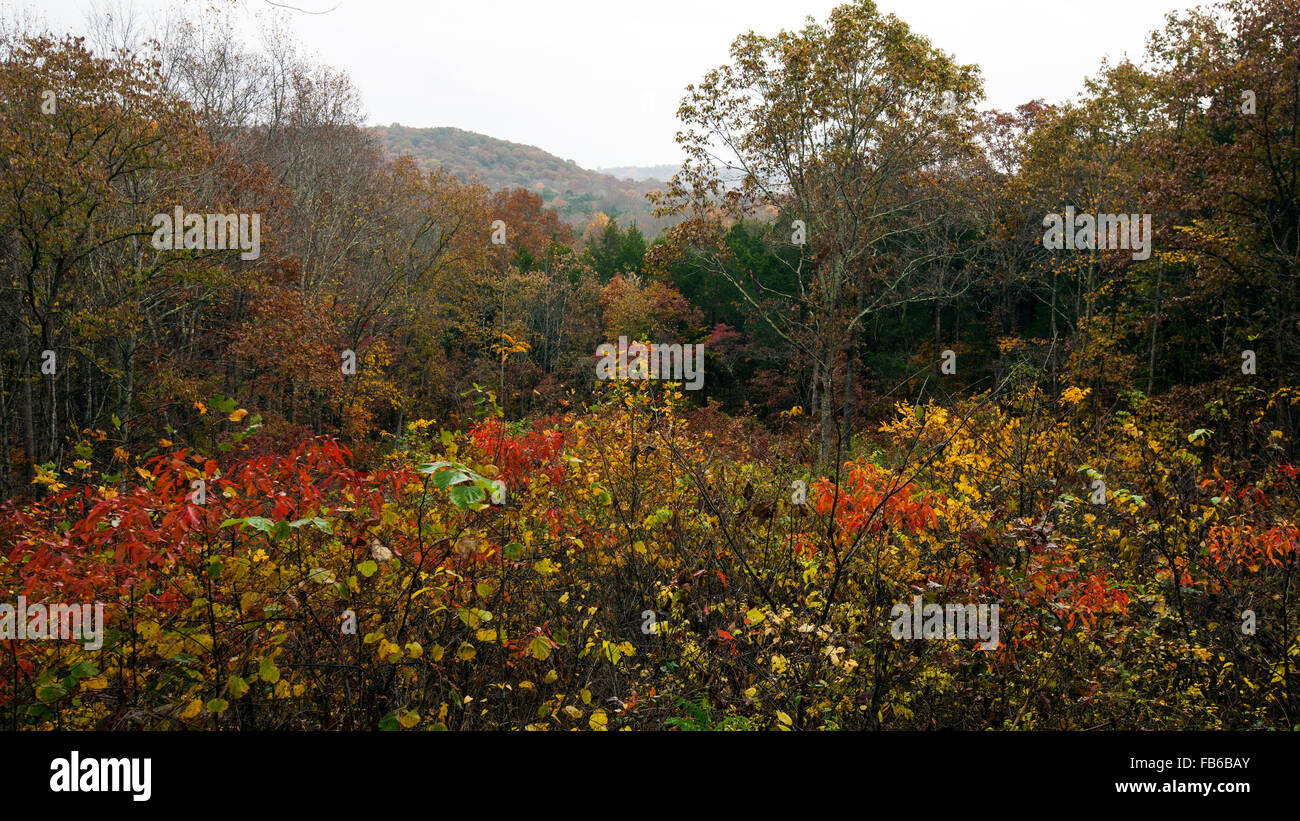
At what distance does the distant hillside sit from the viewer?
90.4 m

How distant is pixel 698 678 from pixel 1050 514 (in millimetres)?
3321

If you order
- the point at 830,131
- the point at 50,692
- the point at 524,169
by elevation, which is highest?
the point at 524,169

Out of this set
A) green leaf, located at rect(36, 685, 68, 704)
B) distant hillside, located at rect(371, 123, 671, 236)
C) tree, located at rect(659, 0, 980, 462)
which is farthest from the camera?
distant hillside, located at rect(371, 123, 671, 236)

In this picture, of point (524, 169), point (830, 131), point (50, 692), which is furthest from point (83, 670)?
point (524, 169)

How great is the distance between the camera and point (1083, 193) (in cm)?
1898

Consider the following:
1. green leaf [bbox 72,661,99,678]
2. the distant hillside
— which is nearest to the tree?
green leaf [bbox 72,661,99,678]

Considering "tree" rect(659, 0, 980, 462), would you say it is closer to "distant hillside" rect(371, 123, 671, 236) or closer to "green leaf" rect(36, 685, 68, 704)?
"green leaf" rect(36, 685, 68, 704)

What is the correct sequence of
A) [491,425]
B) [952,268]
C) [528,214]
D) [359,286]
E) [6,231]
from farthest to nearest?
1. [528,214]
2. [952,268]
3. [359,286]
4. [6,231]
5. [491,425]

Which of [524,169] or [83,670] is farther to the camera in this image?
[524,169]

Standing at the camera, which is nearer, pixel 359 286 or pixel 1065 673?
pixel 1065 673

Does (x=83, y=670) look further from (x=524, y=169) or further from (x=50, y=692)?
(x=524, y=169)

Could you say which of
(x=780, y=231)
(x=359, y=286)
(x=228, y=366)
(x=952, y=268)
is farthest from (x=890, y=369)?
(x=228, y=366)

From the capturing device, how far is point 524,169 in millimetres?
106688

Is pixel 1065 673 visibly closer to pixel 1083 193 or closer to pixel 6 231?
pixel 6 231
